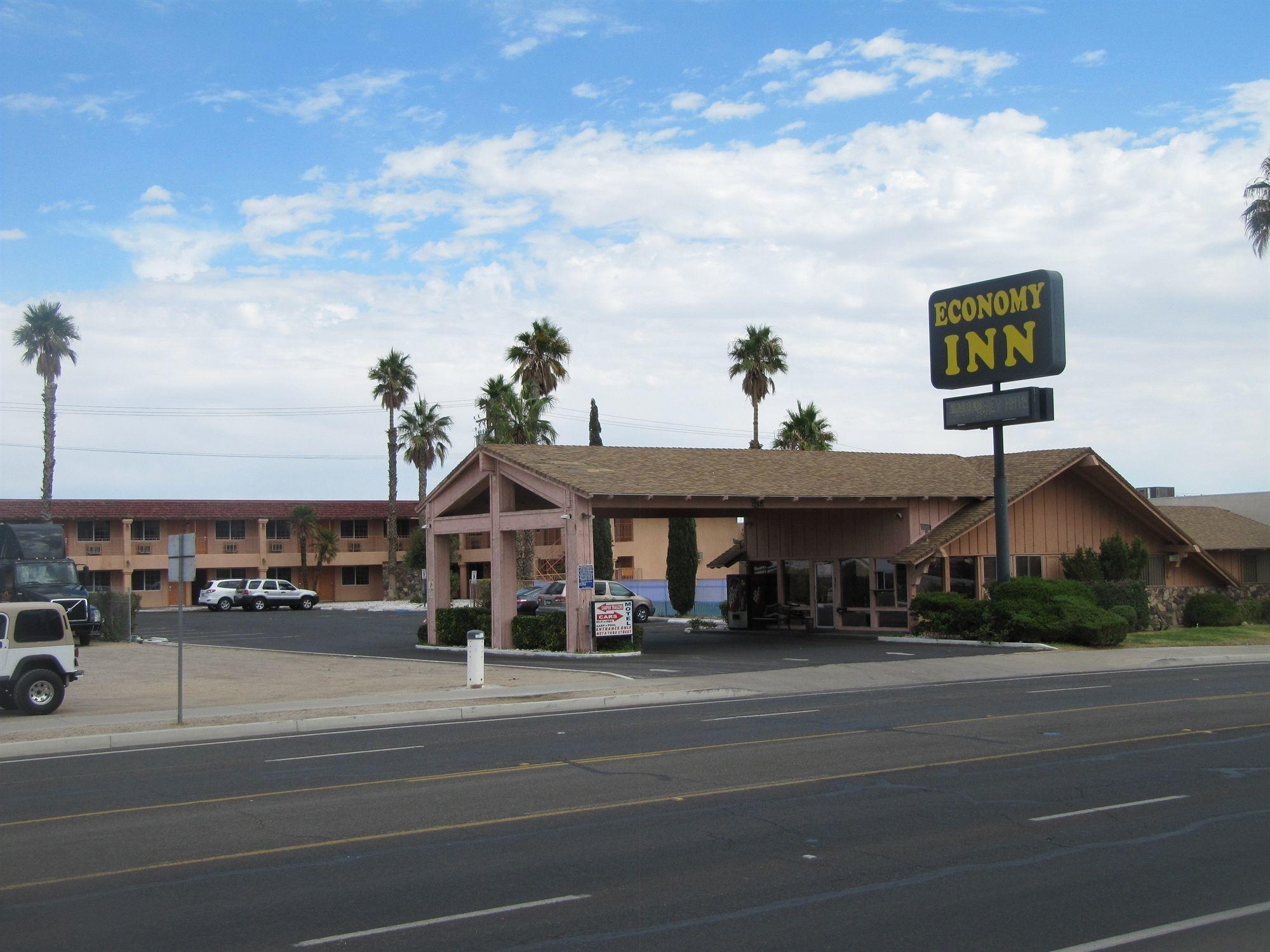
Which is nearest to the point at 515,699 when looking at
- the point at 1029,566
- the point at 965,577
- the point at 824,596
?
the point at 965,577

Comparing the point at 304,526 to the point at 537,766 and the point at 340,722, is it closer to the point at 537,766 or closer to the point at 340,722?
the point at 340,722

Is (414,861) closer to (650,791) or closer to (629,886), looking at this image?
(629,886)

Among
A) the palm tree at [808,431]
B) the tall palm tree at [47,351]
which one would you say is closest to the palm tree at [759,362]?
the palm tree at [808,431]

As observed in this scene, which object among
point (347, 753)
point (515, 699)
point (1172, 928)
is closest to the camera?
point (1172, 928)

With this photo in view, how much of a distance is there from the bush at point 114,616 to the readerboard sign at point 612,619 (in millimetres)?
20323

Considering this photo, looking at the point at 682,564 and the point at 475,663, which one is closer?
the point at 475,663

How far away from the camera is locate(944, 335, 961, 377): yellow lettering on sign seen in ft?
104

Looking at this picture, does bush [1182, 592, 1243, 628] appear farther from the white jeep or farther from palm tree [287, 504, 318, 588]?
palm tree [287, 504, 318, 588]

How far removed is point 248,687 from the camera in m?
23.8

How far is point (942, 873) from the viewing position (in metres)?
8.12

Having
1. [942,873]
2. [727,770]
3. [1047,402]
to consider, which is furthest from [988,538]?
[942,873]

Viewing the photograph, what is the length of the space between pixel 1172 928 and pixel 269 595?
201 ft

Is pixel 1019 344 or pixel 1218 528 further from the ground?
pixel 1019 344

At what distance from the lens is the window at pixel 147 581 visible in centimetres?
6900
